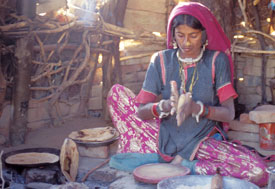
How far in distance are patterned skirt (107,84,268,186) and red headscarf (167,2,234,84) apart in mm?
646

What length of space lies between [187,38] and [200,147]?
0.77 m

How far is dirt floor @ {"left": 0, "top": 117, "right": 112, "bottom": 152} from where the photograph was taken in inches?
162

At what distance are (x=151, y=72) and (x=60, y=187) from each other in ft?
3.40

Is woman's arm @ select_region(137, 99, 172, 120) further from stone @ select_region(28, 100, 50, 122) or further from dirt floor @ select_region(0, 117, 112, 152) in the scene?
stone @ select_region(28, 100, 50, 122)

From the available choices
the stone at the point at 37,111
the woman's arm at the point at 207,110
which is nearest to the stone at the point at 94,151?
the woman's arm at the point at 207,110

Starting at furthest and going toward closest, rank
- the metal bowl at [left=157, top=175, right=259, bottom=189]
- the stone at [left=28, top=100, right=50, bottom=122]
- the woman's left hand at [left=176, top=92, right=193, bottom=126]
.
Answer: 1. the stone at [left=28, top=100, right=50, bottom=122]
2. the woman's left hand at [left=176, top=92, right=193, bottom=126]
3. the metal bowl at [left=157, top=175, right=259, bottom=189]

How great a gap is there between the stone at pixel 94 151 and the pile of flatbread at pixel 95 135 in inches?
3.1

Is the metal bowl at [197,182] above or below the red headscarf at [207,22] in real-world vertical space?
below

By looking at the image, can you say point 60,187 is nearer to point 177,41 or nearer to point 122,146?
point 122,146

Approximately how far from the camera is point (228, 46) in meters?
2.81

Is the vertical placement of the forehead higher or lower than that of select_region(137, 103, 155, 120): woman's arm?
higher

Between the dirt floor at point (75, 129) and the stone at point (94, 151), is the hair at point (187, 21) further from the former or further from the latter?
the stone at point (94, 151)

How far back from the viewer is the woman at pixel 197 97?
2.54 metres

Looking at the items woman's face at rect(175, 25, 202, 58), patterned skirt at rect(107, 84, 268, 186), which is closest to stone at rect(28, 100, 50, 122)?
patterned skirt at rect(107, 84, 268, 186)
